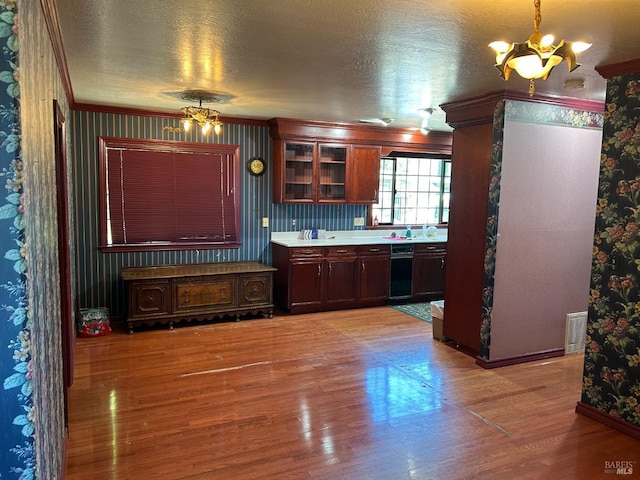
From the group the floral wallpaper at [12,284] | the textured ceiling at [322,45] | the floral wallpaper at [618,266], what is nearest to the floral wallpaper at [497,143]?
the textured ceiling at [322,45]

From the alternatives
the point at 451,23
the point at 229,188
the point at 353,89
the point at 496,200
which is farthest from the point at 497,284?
the point at 229,188

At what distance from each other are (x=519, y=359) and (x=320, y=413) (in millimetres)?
2026

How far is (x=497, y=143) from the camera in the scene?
398 cm

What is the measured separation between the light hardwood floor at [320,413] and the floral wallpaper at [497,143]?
0.52 m

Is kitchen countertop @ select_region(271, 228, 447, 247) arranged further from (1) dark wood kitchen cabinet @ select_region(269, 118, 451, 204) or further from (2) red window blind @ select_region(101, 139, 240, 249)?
(2) red window blind @ select_region(101, 139, 240, 249)

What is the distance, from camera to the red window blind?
17.1ft

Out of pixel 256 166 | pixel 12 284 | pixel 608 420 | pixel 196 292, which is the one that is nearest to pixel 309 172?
pixel 256 166

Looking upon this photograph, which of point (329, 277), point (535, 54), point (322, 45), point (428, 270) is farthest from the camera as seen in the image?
point (428, 270)

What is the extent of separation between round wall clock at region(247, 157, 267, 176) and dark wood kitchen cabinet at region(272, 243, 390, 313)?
36.8 inches

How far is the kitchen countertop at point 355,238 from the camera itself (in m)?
5.92

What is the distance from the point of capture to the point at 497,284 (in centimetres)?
408

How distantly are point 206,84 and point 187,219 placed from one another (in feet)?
7.07

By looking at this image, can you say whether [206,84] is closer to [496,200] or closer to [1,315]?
[496,200]

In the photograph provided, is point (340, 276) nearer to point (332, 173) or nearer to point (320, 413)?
point (332, 173)
